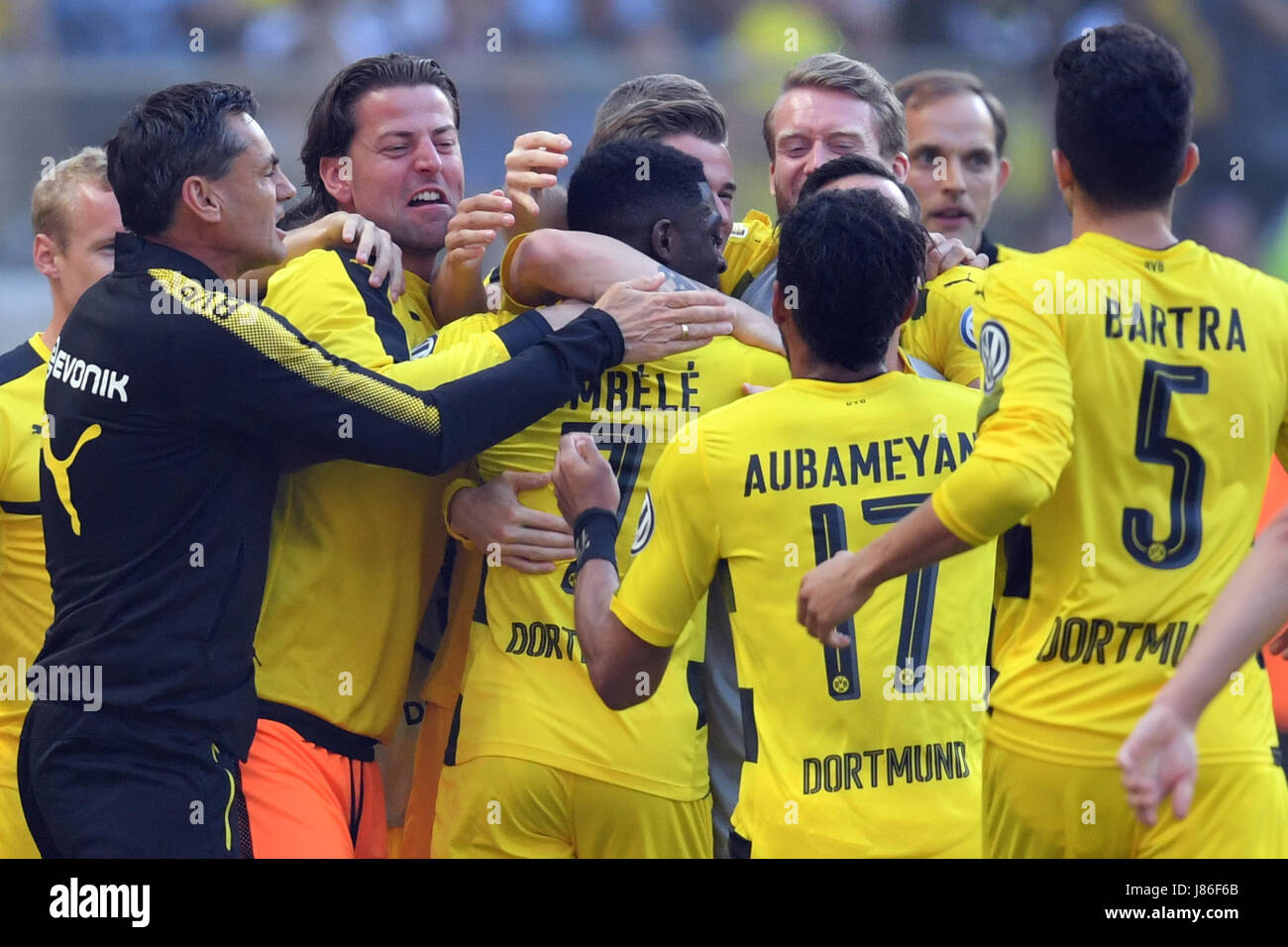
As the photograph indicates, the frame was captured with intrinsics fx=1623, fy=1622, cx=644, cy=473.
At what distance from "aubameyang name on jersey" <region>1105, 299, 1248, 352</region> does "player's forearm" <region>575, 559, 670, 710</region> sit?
1.02m

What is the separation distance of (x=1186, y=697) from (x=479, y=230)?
2.14 meters

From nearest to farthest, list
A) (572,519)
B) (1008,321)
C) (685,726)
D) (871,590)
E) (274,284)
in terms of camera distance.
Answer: (871,590)
(1008,321)
(572,519)
(685,726)
(274,284)

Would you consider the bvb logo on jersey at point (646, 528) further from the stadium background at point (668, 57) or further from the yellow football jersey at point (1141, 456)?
the stadium background at point (668, 57)

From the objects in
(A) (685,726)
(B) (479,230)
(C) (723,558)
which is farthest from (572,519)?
(B) (479,230)

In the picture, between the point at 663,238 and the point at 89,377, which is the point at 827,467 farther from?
the point at 89,377

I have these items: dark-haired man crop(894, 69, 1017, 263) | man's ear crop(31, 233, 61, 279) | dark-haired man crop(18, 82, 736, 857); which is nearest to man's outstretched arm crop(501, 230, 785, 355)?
dark-haired man crop(18, 82, 736, 857)

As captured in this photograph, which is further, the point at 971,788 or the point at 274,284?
the point at 274,284

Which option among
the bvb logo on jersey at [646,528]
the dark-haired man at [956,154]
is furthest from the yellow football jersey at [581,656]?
the dark-haired man at [956,154]

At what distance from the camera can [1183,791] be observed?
2.13m

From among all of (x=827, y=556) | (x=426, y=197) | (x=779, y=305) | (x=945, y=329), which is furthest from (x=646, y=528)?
(x=426, y=197)

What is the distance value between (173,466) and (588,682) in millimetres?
990

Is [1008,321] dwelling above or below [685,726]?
above
